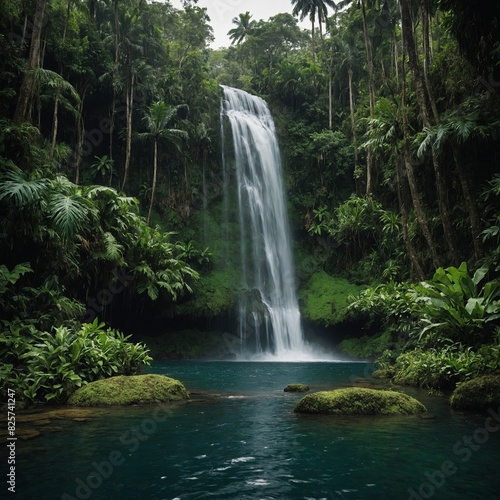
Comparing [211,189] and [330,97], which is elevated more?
[330,97]

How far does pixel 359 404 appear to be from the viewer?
7.45 metres

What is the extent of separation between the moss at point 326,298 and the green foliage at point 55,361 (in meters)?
14.7

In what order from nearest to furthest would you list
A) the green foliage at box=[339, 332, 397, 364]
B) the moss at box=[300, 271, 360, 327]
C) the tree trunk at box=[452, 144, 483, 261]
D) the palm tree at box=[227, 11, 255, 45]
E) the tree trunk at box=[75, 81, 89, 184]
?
1. the tree trunk at box=[452, 144, 483, 261]
2. the green foliage at box=[339, 332, 397, 364]
3. the tree trunk at box=[75, 81, 89, 184]
4. the moss at box=[300, 271, 360, 327]
5. the palm tree at box=[227, 11, 255, 45]

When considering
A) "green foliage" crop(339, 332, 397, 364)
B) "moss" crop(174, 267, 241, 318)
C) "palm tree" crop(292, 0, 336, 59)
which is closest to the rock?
"green foliage" crop(339, 332, 397, 364)

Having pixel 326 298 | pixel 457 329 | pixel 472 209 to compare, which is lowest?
pixel 457 329

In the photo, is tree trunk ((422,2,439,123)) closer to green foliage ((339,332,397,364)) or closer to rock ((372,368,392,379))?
rock ((372,368,392,379))

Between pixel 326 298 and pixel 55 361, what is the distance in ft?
57.6

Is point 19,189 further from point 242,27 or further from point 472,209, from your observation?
point 242,27

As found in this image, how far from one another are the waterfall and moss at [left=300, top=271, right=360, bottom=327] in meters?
0.83

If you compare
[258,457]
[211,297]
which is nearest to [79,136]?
[211,297]

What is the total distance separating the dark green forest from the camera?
→ 10.7 m

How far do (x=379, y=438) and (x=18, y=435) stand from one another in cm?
461

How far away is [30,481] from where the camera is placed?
165 inches

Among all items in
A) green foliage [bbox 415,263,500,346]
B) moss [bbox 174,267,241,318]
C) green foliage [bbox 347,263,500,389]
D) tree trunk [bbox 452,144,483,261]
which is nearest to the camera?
green foliage [bbox 347,263,500,389]
